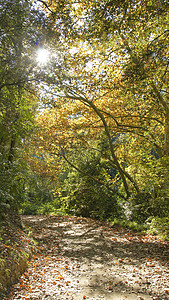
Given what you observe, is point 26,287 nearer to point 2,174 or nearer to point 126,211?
point 2,174

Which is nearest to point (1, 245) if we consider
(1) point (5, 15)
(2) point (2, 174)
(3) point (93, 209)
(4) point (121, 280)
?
(2) point (2, 174)

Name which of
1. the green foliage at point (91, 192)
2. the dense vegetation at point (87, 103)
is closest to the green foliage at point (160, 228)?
the dense vegetation at point (87, 103)

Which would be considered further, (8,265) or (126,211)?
(126,211)

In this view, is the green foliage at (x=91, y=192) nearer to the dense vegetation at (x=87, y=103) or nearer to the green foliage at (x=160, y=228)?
the dense vegetation at (x=87, y=103)

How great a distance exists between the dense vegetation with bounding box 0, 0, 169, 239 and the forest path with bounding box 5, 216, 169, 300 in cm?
139

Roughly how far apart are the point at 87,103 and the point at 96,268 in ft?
24.2

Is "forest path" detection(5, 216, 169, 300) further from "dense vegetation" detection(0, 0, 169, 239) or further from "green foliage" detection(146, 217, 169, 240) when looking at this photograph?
"dense vegetation" detection(0, 0, 169, 239)

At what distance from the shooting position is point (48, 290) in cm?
358

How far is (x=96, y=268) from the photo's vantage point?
4680mm

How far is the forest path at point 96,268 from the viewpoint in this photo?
347cm

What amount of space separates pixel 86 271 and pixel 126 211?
4.84m

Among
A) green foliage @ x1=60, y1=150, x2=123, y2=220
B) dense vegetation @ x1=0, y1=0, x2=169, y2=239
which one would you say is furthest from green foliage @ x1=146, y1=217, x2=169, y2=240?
green foliage @ x1=60, y1=150, x2=123, y2=220

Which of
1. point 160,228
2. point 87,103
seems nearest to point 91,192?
point 87,103

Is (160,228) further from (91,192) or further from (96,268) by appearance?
(91,192)
